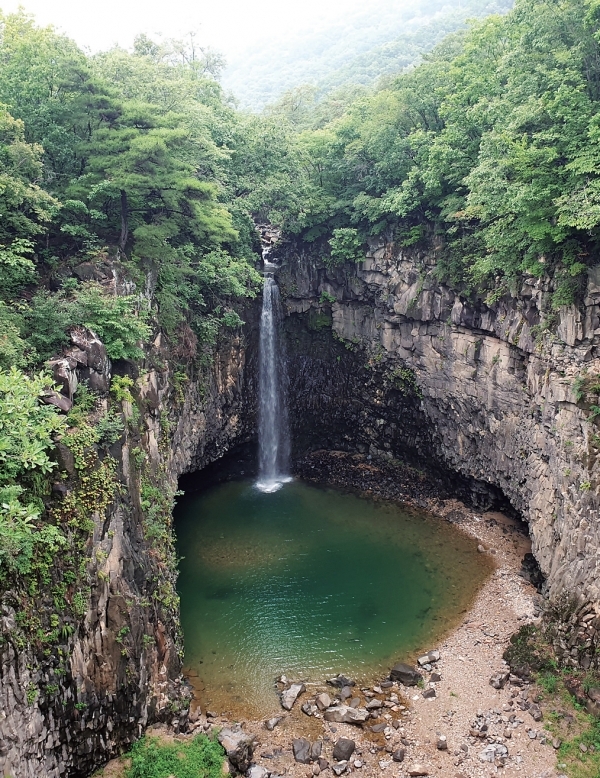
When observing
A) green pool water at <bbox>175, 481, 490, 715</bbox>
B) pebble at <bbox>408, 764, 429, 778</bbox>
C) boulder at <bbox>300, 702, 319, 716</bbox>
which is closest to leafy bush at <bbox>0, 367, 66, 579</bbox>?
green pool water at <bbox>175, 481, 490, 715</bbox>

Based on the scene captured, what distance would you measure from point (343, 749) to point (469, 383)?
518 inches

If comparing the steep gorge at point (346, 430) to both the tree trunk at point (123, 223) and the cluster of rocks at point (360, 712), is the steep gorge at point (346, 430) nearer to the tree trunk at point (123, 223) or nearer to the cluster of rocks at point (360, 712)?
the cluster of rocks at point (360, 712)

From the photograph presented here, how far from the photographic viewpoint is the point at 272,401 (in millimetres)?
25344

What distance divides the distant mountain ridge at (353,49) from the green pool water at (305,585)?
42.7 metres

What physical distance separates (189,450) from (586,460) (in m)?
13.4

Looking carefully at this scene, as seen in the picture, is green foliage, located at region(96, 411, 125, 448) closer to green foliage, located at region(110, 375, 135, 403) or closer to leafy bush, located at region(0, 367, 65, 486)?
green foliage, located at region(110, 375, 135, 403)

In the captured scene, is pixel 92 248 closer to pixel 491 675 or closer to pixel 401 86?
pixel 401 86

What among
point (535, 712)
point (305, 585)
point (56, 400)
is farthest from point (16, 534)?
point (535, 712)

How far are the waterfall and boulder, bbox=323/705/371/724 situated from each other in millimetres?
12305

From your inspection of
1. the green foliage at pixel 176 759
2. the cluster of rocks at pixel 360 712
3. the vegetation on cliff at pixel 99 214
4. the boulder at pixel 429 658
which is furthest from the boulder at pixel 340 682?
the vegetation on cliff at pixel 99 214

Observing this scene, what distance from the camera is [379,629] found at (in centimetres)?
1564

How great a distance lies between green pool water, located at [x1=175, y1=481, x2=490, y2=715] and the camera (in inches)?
564

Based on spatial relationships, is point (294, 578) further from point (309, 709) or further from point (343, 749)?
point (343, 749)

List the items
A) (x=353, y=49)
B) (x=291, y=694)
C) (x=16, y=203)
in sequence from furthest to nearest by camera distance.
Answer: (x=353, y=49) → (x=16, y=203) → (x=291, y=694)
